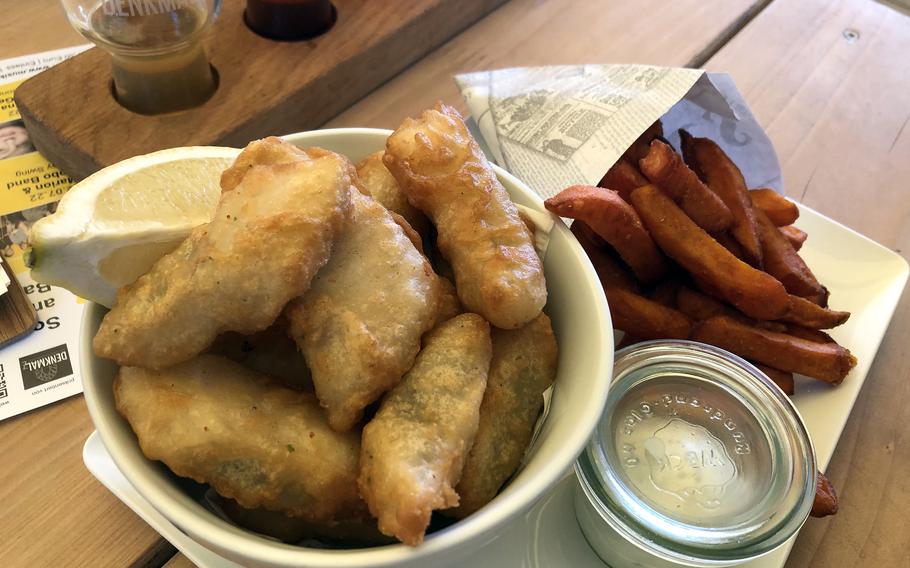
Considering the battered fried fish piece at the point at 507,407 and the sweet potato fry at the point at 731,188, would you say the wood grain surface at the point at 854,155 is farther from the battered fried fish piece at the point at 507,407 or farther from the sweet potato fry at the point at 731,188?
the battered fried fish piece at the point at 507,407

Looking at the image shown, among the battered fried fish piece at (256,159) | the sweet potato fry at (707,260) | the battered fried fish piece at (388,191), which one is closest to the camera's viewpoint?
the battered fried fish piece at (256,159)

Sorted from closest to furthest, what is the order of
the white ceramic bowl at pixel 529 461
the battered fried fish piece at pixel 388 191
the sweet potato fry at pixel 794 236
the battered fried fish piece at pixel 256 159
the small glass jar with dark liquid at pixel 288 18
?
the white ceramic bowl at pixel 529 461 → the battered fried fish piece at pixel 256 159 → the battered fried fish piece at pixel 388 191 → the sweet potato fry at pixel 794 236 → the small glass jar with dark liquid at pixel 288 18

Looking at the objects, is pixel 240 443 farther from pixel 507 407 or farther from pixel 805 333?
pixel 805 333

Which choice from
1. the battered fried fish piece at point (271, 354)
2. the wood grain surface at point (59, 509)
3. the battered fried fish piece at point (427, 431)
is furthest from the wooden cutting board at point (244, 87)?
the battered fried fish piece at point (427, 431)

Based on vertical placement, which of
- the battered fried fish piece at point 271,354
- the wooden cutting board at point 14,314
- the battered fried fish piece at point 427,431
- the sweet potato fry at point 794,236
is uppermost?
the battered fried fish piece at point 427,431

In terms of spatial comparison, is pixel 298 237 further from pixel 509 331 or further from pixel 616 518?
pixel 616 518

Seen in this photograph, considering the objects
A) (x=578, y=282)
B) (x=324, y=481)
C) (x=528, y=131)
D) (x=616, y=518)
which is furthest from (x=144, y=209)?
(x=528, y=131)

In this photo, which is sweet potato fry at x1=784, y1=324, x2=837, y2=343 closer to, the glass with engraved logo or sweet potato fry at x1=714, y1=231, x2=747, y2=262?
sweet potato fry at x1=714, y1=231, x2=747, y2=262
